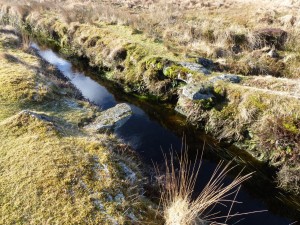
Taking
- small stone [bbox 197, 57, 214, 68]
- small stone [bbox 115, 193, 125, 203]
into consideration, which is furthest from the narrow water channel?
small stone [bbox 197, 57, 214, 68]

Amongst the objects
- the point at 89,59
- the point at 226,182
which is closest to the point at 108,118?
the point at 226,182

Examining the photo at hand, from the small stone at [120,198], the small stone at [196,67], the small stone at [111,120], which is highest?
the small stone at [196,67]

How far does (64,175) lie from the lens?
6.93m

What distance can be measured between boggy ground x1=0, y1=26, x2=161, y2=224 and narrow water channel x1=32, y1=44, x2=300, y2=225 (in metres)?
1.79

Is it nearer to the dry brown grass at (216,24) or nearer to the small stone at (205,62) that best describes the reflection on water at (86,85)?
the dry brown grass at (216,24)

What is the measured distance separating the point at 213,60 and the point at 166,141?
254 inches

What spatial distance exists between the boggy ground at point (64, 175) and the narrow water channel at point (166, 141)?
5.86ft

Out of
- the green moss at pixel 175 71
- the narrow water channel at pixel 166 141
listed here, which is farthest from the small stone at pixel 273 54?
the narrow water channel at pixel 166 141

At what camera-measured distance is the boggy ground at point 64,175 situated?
20.2 ft

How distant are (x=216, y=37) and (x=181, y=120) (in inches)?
294

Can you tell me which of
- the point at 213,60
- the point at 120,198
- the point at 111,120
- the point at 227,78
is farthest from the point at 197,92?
the point at 120,198

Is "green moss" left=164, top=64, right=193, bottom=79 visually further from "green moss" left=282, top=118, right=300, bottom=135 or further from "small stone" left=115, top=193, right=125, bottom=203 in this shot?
"small stone" left=115, top=193, right=125, bottom=203

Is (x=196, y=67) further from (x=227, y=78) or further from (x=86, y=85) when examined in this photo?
(x=86, y=85)

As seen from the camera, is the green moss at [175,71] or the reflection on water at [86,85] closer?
the green moss at [175,71]
